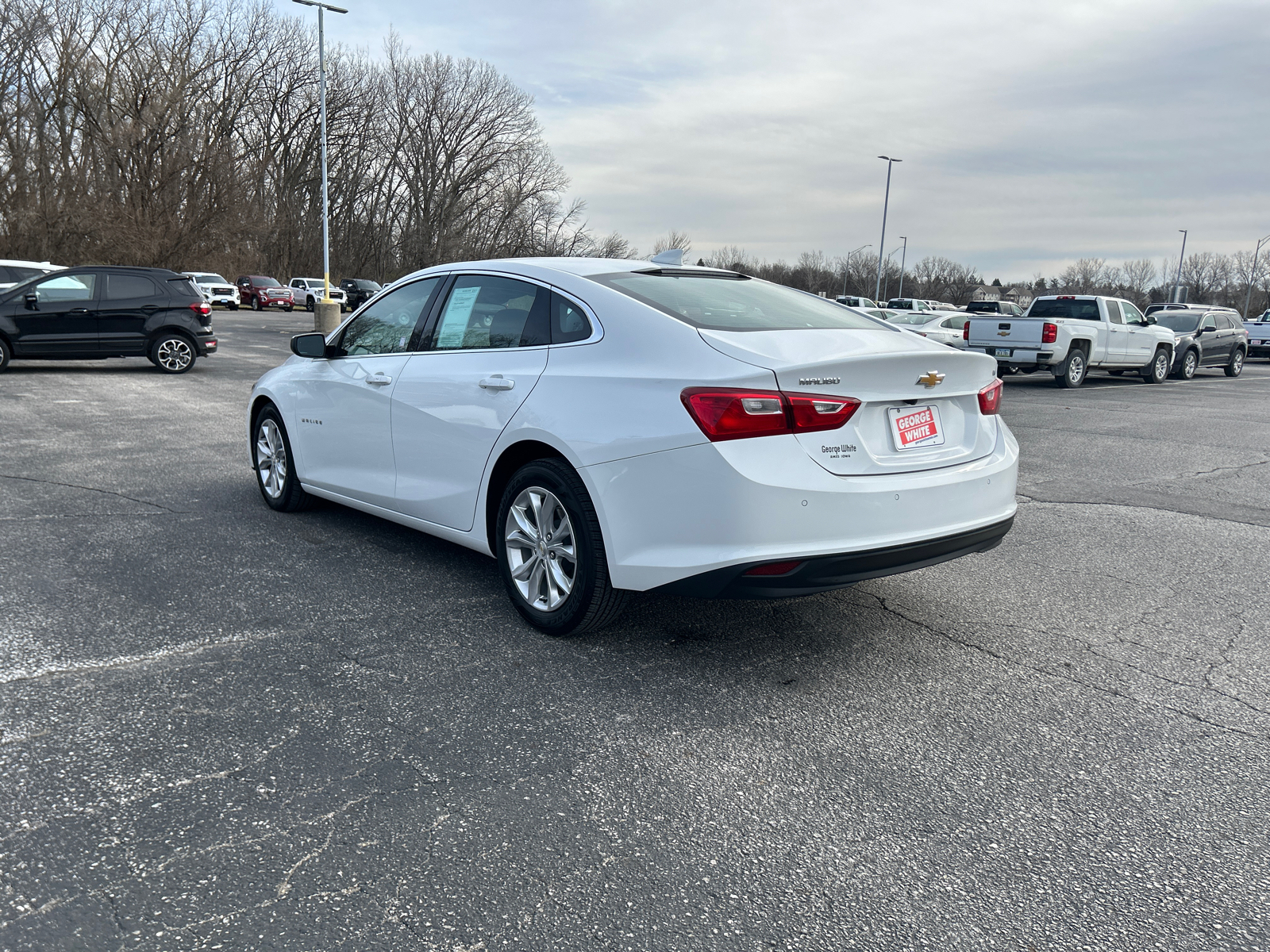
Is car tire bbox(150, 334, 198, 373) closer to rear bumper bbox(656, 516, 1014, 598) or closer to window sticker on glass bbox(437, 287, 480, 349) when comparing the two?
window sticker on glass bbox(437, 287, 480, 349)

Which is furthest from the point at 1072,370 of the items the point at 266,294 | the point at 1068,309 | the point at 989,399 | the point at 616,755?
the point at 266,294

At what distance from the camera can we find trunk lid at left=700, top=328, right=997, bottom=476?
3477 millimetres

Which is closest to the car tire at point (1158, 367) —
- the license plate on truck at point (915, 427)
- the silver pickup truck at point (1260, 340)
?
the silver pickup truck at point (1260, 340)

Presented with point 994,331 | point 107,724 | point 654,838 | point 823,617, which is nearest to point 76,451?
point 107,724

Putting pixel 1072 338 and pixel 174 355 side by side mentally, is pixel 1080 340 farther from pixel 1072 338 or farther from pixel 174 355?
pixel 174 355

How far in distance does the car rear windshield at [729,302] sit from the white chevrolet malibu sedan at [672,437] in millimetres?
18

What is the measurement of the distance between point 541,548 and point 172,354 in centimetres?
1435

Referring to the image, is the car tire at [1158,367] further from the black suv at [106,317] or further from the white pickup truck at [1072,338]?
the black suv at [106,317]

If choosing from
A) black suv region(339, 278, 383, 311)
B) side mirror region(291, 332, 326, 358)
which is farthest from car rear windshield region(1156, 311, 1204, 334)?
Result: black suv region(339, 278, 383, 311)

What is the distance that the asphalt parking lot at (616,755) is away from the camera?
7.52 feet

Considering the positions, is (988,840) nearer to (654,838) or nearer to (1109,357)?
(654,838)

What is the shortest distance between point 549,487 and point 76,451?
249 inches

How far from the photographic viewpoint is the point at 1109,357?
66.8ft

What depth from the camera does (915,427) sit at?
376cm
